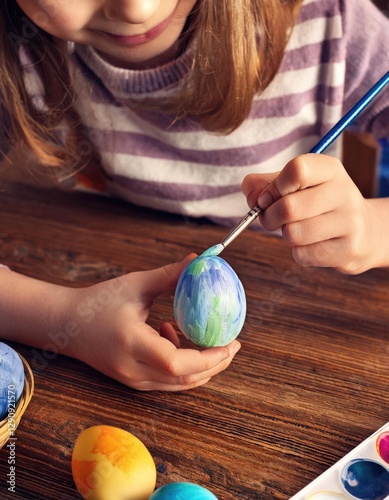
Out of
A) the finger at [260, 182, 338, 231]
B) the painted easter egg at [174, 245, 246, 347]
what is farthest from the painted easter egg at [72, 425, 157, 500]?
the finger at [260, 182, 338, 231]

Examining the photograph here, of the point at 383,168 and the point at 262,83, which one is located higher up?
the point at 262,83

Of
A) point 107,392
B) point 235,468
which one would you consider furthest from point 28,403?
point 235,468

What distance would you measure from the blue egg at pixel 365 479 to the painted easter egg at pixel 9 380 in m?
0.30

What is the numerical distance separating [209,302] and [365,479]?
204mm

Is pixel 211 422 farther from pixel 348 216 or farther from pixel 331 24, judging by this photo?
pixel 331 24

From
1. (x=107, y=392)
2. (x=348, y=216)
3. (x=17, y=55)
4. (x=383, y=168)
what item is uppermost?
(x=17, y=55)

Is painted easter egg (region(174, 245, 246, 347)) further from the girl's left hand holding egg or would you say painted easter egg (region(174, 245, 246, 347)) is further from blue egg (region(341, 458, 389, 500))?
blue egg (region(341, 458, 389, 500))

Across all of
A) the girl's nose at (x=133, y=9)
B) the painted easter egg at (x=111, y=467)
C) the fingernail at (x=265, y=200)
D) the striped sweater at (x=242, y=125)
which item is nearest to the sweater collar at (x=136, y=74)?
the striped sweater at (x=242, y=125)

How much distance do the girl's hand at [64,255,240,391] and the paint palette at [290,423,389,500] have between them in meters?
0.16

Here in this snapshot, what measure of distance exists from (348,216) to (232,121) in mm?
320

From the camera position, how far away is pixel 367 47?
1102mm

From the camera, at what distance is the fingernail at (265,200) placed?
750 mm

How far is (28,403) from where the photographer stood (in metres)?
0.67

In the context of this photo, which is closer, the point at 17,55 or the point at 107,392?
the point at 107,392
